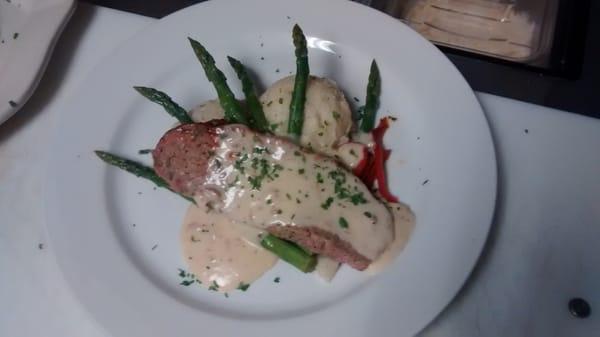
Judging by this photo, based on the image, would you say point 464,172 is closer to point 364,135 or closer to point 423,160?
point 423,160

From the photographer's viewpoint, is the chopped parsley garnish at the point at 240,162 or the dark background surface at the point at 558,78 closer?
the chopped parsley garnish at the point at 240,162

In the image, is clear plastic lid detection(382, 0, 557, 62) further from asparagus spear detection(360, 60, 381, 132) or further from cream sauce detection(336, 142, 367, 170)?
cream sauce detection(336, 142, 367, 170)

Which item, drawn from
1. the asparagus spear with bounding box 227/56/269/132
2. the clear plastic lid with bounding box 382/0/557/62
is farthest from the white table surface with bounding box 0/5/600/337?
the asparagus spear with bounding box 227/56/269/132

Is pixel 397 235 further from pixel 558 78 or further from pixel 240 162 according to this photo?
pixel 558 78

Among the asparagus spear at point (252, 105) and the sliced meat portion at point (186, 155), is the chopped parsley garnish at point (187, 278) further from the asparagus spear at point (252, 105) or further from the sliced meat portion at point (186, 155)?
the asparagus spear at point (252, 105)

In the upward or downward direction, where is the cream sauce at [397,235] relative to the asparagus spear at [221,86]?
downward

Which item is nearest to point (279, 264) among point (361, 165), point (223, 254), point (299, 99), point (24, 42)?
point (223, 254)

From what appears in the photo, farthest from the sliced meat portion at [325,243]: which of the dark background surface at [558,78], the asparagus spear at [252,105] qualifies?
the dark background surface at [558,78]
